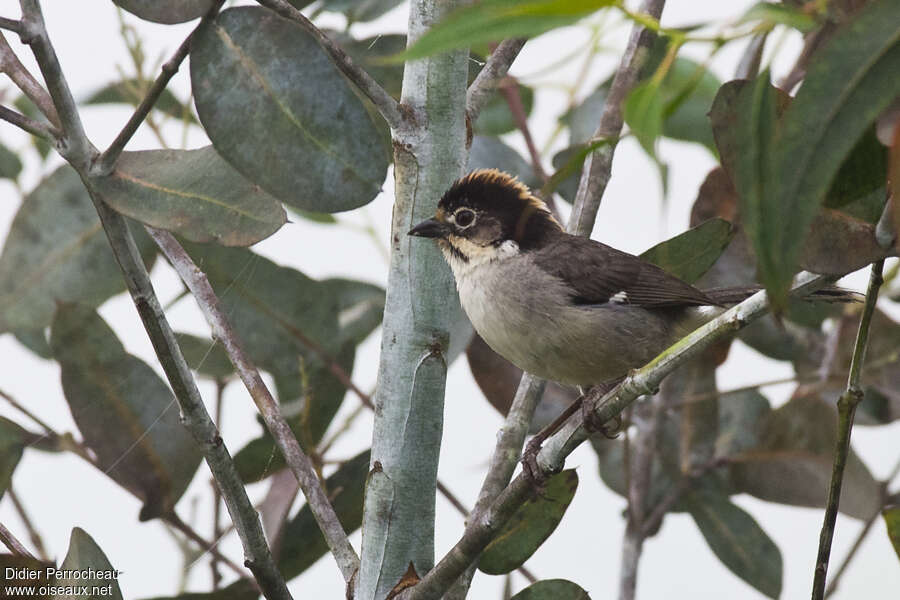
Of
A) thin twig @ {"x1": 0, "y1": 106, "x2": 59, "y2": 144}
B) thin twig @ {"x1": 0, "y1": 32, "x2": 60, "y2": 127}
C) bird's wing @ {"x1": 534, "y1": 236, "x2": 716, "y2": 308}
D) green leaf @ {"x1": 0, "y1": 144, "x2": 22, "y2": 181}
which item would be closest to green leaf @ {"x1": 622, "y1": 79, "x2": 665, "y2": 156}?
thin twig @ {"x1": 0, "y1": 106, "x2": 59, "y2": 144}

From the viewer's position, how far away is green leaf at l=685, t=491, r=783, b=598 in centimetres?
268

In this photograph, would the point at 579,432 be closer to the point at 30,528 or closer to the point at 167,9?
the point at 167,9

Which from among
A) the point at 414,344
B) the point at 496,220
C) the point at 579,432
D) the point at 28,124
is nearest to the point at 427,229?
the point at 414,344

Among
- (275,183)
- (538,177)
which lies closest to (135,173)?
(275,183)

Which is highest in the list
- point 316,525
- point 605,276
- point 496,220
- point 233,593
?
point 496,220

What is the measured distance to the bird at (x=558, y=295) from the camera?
2684 mm

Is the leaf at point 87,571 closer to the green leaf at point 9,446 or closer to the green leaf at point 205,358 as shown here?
the green leaf at point 9,446

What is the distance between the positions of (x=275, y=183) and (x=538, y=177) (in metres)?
1.52

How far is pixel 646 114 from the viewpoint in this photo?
42.5 inches

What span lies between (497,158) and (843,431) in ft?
5.24

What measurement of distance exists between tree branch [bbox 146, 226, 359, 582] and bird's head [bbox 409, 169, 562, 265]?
880 millimetres

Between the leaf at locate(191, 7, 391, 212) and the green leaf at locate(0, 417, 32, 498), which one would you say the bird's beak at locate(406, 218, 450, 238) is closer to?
the leaf at locate(191, 7, 391, 212)

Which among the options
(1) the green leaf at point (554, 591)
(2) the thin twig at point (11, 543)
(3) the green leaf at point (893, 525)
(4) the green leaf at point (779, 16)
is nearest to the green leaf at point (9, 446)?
(2) the thin twig at point (11, 543)

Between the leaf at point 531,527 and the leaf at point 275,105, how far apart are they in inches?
29.2
